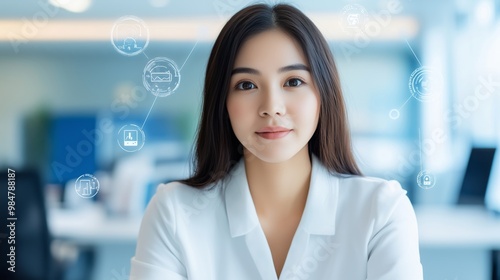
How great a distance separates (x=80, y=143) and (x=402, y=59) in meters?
1.19

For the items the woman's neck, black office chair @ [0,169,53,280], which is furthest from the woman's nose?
black office chair @ [0,169,53,280]

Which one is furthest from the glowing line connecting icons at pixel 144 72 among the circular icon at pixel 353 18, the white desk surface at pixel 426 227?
the circular icon at pixel 353 18

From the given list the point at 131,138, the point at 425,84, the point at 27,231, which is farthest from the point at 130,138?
the point at 425,84

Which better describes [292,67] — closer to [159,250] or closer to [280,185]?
[280,185]

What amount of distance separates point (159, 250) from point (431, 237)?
3.63 feet

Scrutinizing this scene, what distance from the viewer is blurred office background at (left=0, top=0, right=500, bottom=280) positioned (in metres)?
1.93

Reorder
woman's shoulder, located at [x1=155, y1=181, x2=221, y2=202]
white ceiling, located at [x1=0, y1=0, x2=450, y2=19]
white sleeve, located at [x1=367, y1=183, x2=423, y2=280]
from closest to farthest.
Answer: white sleeve, located at [x1=367, y1=183, x2=423, y2=280] < woman's shoulder, located at [x1=155, y1=181, x2=221, y2=202] < white ceiling, located at [x1=0, y1=0, x2=450, y2=19]

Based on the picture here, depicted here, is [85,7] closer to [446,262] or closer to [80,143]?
[80,143]

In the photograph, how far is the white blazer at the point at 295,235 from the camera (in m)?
1.20

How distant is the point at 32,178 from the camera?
6.57 feet

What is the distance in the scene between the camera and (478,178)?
1970 millimetres

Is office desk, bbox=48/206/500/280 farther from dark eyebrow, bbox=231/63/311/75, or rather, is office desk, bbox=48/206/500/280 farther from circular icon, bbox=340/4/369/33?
dark eyebrow, bbox=231/63/311/75

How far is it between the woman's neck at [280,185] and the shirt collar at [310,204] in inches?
1.0

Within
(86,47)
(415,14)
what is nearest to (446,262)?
(415,14)
